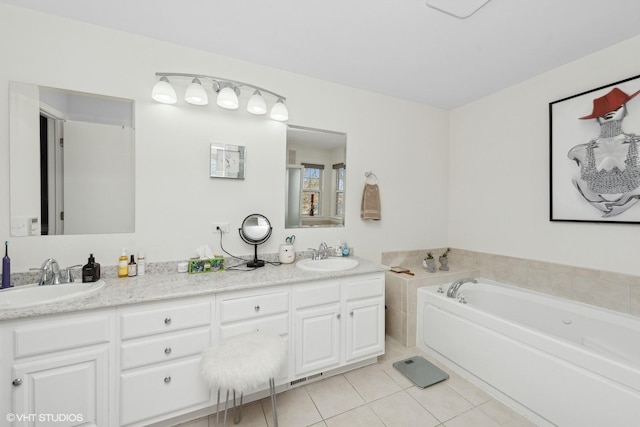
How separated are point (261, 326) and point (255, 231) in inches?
28.9

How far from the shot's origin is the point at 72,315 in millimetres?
1271

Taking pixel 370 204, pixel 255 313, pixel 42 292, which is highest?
pixel 370 204

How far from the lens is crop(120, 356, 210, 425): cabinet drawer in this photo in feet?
4.53

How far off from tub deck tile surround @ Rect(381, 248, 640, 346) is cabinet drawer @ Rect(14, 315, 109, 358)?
2208mm

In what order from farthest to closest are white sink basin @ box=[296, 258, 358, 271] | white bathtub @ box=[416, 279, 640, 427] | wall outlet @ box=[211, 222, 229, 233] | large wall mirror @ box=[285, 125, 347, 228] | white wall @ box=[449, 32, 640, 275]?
large wall mirror @ box=[285, 125, 347, 228], white sink basin @ box=[296, 258, 358, 271], wall outlet @ box=[211, 222, 229, 233], white wall @ box=[449, 32, 640, 275], white bathtub @ box=[416, 279, 640, 427]

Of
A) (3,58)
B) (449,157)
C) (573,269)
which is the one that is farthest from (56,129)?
(573,269)

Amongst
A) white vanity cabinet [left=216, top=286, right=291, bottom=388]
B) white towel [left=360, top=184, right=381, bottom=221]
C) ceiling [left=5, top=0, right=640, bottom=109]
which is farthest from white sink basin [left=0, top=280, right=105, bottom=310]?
white towel [left=360, top=184, right=381, bottom=221]

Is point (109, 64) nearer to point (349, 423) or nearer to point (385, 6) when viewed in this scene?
point (385, 6)

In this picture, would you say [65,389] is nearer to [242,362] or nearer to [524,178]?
[242,362]

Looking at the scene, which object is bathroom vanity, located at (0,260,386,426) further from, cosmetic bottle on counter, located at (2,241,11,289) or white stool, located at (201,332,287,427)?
cosmetic bottle on counter, located at (2,241,11,289)

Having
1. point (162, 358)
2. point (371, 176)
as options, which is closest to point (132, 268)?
point (162, 358)

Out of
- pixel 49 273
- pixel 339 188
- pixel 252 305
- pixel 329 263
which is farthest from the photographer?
pixel 339 188

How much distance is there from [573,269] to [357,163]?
1.99 m

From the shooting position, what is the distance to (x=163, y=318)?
56.7 inches
